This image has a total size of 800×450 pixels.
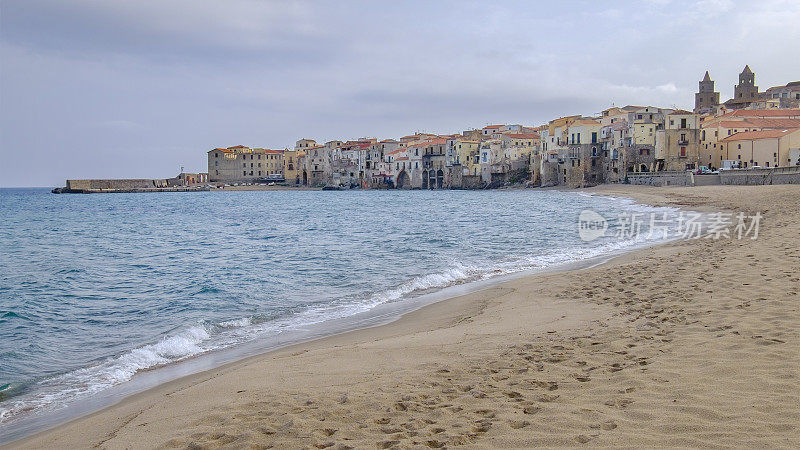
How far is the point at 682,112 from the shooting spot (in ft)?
218

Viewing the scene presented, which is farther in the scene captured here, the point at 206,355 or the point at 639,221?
the point at 639,221

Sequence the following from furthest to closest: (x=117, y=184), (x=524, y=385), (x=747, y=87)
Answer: (x=117, y=184)
(x=747, y=87)
(x=524, y=385)

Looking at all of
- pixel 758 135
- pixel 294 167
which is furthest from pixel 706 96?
pixel 294 167

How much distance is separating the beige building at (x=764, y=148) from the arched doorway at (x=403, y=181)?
6065cm

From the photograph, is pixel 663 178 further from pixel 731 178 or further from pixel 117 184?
pixel 117 184

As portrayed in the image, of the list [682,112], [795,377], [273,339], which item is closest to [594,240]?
[273,339]

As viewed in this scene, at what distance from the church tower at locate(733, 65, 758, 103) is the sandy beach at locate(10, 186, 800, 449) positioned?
112571mm

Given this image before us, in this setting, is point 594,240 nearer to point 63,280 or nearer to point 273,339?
point 273,339

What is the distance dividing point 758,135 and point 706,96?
57.8m

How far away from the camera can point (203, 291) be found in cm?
1430

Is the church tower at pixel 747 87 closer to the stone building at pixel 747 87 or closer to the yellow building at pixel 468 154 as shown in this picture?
the stone building at pixel 747 87

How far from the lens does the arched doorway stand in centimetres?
11186

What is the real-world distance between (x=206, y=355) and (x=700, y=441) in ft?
23.1

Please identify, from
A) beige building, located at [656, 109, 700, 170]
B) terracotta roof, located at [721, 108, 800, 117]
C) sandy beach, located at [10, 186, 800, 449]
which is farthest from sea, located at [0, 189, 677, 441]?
terracotta roof, located at [721, 108, 800, 117]
